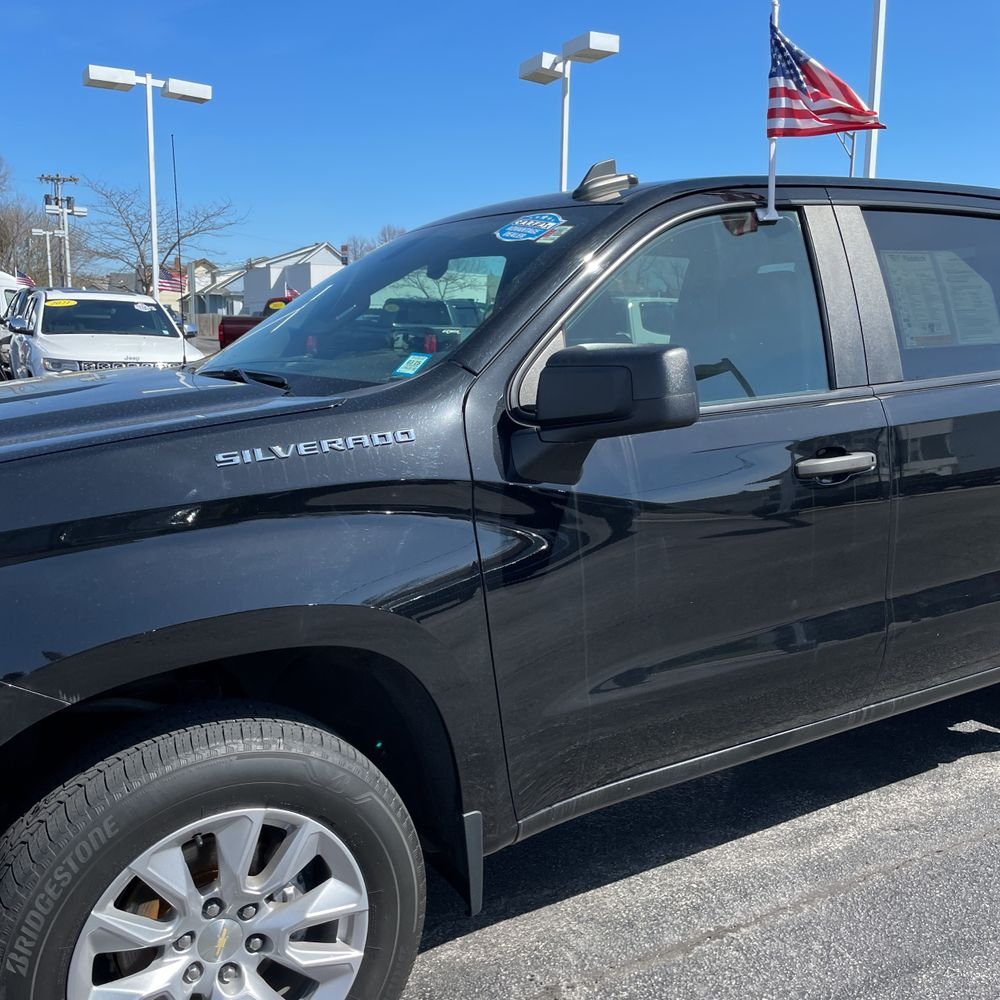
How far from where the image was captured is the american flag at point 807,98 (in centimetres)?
319

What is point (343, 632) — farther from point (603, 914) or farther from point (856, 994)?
point (856, 994)

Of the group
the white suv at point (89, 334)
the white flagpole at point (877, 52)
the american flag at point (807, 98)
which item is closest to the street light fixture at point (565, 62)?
the white flagpole at point (877, 52)

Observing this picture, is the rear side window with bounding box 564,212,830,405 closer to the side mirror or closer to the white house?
the side mirror

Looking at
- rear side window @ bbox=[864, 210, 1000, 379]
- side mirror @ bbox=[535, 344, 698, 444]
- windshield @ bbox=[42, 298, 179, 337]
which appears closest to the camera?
side mirror @ bbox=[535, 344, 698, 444]

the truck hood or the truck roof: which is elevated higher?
the truck roof

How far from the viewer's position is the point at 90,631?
5.64 ft

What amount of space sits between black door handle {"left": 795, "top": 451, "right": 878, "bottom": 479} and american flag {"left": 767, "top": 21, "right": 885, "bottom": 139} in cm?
114

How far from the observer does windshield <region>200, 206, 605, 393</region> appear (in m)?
2.41

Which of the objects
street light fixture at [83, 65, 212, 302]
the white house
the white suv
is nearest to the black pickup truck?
the white house

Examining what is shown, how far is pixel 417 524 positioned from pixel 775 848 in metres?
1.75

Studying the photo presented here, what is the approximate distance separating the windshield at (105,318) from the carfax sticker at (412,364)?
442 inches

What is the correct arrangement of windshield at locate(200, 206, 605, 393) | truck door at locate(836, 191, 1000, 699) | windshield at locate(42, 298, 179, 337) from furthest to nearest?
windshield at locate(42, 298, 179, 337) → truck door at locate(836, 191, 1000, 699) → windshield at locate(200, 206, 605, 393)

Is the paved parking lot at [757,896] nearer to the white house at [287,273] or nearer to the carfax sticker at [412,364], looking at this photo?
the carfax sticker at [412,364]

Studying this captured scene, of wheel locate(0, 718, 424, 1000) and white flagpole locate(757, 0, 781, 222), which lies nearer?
wheel locate(0, 718, 424, 1000)
